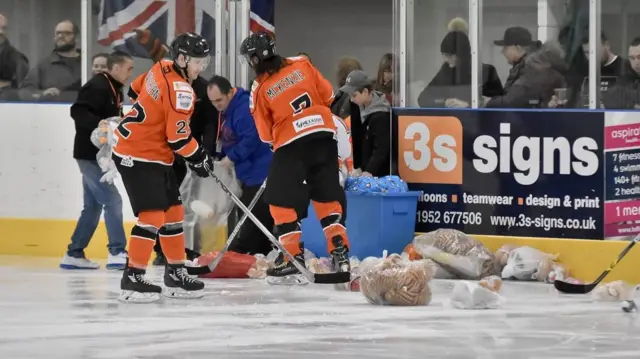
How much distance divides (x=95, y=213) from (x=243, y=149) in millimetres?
1193

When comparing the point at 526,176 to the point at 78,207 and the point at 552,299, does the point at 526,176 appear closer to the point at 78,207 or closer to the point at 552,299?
the point at 552,299

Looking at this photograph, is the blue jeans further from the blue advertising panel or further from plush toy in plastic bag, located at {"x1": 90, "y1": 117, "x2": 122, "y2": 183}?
the blue advertising panel

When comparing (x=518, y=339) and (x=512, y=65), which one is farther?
(x=512, y=65)

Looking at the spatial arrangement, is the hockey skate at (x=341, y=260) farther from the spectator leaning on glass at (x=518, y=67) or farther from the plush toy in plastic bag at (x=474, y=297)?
the spectator leaning on glass at (x=518, y=67)

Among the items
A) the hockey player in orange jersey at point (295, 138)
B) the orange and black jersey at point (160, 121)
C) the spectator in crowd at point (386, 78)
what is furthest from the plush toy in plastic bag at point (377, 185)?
the orange and black jersey at point (160, 121)

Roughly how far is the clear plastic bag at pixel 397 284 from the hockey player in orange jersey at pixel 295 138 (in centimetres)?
55

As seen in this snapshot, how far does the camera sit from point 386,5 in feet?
45.2

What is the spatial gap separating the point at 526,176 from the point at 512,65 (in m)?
0.74

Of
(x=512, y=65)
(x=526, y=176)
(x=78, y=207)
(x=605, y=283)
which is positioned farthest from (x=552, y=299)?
(x=78, y=207)

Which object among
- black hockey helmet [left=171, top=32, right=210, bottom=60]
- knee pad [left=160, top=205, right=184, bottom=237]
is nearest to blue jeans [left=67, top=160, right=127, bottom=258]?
knee pad [left=160, top=205, right=184, bottom=237]

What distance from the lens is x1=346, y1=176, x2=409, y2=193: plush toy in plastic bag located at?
353 inches

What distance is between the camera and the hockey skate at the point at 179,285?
302 inches

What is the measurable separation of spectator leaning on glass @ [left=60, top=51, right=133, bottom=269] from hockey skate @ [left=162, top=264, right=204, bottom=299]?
66.6 inches

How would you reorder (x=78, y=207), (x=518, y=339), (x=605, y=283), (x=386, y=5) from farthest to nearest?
(x=386, y=5)
(x=78, y=207)
(x=605, y=283)
(x=518, y=339)
